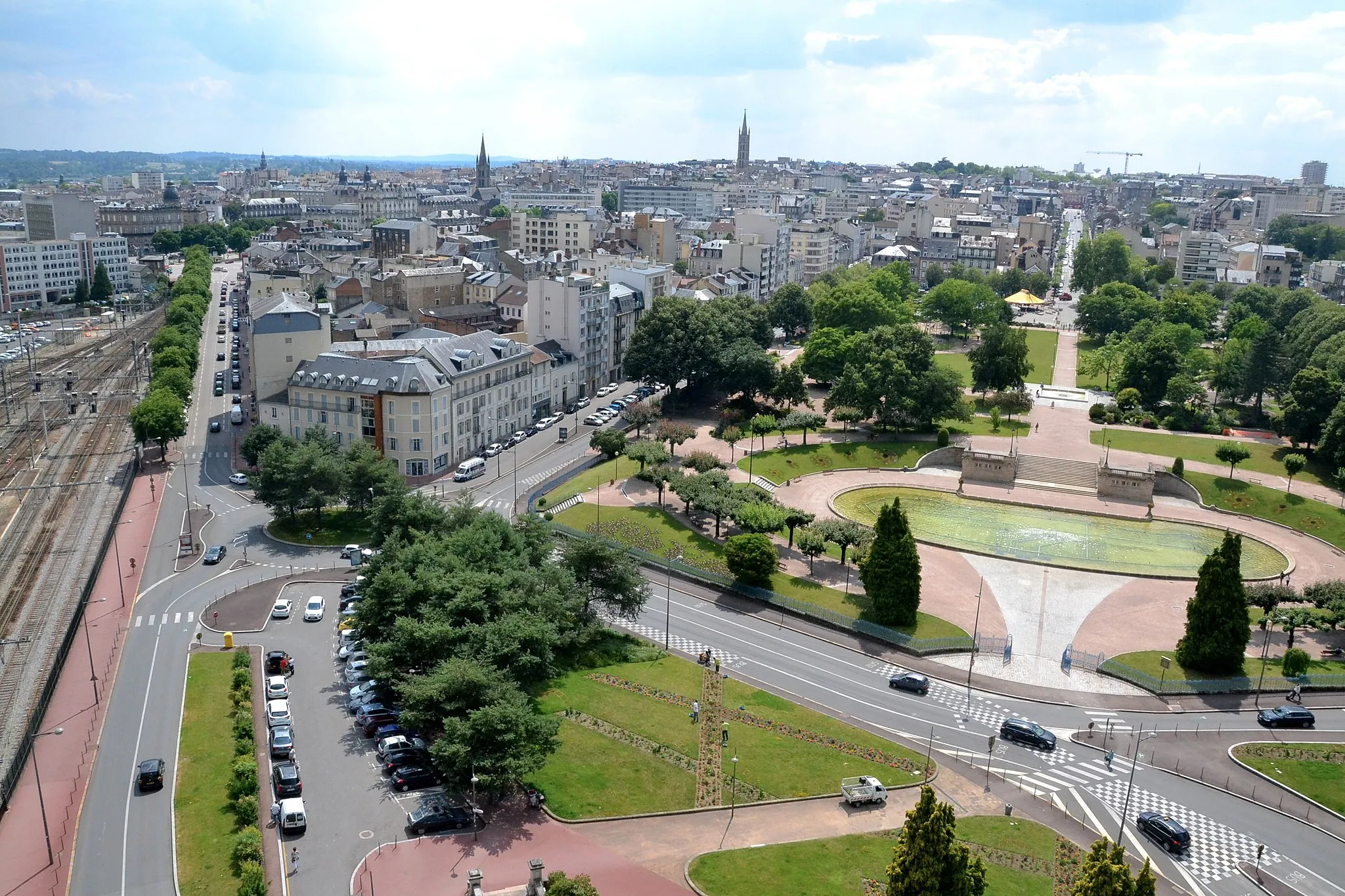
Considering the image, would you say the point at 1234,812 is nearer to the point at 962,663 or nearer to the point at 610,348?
the point at 962,663

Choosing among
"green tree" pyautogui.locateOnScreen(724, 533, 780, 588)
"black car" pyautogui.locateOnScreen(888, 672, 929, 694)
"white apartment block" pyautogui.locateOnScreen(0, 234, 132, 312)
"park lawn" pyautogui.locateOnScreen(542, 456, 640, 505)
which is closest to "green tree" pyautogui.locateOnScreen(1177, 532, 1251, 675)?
"black car" pyautogui.locateOnScreen(888, 672, 929, 694)

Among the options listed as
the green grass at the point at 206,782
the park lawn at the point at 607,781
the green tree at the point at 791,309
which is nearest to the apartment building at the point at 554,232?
the green tree at the point at 791,309

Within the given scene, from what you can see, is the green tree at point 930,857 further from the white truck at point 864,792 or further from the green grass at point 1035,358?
the green grass at point 1035,358

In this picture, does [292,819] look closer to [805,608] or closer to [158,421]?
[805,608]

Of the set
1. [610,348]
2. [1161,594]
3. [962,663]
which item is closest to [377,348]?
[610,348]

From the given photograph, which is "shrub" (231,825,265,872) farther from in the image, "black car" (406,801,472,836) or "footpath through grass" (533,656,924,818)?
"footpath through grass" (533,656,924,818)
